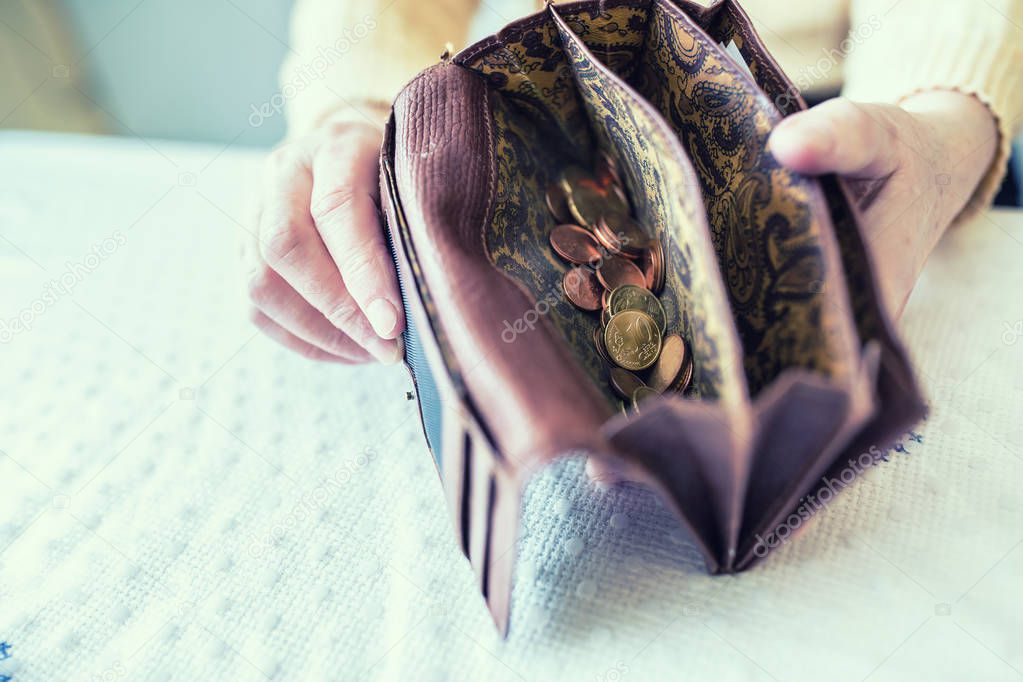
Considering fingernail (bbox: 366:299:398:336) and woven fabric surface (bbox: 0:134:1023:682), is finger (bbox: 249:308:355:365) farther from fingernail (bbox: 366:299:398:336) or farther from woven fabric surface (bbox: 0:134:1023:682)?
fingernail (bbox: 366:299:398:336)

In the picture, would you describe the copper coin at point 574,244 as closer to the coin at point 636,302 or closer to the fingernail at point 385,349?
the coin at point 636,302

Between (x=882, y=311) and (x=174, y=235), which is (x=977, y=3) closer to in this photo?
(x=882, y=311)

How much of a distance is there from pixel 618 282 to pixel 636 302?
0.02 m

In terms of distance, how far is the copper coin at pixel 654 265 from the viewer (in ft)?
1.54

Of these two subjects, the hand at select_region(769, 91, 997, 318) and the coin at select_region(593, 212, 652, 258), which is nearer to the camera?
the hand at select_region(769, 91, 997, 318)

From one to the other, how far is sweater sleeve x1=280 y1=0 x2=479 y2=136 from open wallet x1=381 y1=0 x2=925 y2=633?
0.31 m

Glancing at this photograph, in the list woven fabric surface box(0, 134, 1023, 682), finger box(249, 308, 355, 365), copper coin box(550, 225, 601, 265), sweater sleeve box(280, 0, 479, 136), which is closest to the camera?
woven fabric surface box(0, 134, 1023, 682)

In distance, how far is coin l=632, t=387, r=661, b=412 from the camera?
42 cm

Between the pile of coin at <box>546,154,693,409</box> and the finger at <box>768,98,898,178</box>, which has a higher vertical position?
the finger at <box>768,98,898,178</box>

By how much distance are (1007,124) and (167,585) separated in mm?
825

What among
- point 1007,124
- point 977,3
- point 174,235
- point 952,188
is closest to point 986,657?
point 952,188

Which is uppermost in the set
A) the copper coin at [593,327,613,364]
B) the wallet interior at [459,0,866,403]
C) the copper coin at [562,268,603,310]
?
the wallet interior at [459,0,866,403]
